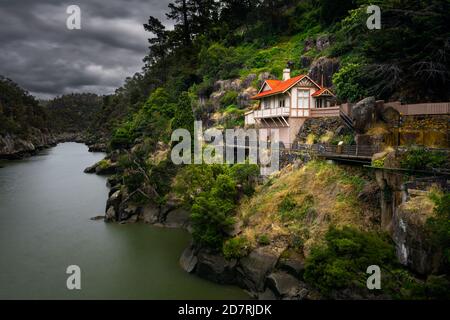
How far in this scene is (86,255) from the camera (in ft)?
106

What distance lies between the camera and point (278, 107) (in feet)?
129

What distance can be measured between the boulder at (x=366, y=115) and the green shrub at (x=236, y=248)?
11.5 meters

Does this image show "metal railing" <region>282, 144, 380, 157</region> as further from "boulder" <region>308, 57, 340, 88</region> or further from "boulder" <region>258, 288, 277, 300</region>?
"boulder" <region>308, 57, 340, 88</region>

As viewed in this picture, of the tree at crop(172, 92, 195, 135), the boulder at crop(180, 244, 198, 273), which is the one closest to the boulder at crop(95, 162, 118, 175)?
the tree at crop(172, 92, 195, 135)

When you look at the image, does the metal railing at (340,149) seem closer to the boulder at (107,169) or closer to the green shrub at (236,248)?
the green shrub at (236,248)

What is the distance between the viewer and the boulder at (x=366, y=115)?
26312 mm

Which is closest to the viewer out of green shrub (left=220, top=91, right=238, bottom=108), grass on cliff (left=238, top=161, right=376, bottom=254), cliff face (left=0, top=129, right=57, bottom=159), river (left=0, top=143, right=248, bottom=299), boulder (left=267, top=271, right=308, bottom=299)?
boulder (left=267, top=271, right=308, bottom=299)

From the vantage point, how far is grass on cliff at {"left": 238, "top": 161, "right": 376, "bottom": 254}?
78.6 ft

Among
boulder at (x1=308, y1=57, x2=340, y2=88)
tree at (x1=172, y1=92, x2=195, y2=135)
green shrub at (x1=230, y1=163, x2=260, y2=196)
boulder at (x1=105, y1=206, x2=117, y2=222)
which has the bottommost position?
boulder at (x1=105, y1=206, x2=117, y2=222)

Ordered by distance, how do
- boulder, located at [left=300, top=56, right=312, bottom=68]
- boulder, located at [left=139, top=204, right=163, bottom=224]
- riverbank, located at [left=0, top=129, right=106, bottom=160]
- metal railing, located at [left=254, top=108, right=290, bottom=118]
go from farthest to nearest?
riverbank, located at [left=0, top=129, right=106, bottom=160] → boulder, located at [left=300, top=56, right=312, bottom=68] → boulder, located at [left=139, top=204, right=163, bottom=224] → metal railing, located at [left=254, top=108, right=290, bottom=118]

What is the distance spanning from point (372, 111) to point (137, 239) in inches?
961

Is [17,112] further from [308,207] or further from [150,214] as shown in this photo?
[308,207]

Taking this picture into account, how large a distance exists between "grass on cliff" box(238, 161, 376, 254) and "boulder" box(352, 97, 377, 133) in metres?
3.13

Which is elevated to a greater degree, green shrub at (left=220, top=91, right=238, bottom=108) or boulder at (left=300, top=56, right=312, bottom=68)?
boulder at (left=300, top=56, right=312, bottom=68)
